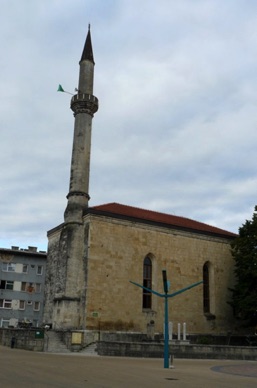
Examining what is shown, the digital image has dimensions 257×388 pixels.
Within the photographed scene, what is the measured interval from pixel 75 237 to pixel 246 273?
13.0 metres

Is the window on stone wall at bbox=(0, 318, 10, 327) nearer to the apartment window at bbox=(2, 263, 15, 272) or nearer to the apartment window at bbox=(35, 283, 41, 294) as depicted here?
the apartment window at bbox=(35, 283, 41, 294)

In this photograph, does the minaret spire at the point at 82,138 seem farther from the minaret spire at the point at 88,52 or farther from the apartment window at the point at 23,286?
the apartment window at the point at 23,286

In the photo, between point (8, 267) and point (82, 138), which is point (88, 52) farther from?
point (8, 267)

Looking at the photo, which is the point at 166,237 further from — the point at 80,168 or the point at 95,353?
the point at 95,353

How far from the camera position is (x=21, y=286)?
159 feet

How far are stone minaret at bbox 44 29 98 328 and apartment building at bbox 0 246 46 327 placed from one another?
42.1 ft

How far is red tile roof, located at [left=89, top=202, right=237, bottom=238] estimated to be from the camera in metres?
32.5

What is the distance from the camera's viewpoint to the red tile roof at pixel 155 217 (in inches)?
1280

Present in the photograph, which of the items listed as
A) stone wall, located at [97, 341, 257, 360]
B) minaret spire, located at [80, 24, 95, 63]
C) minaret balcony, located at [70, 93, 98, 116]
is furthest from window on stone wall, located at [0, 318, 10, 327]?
minaret spire, located at [80, 24, 95, 63]

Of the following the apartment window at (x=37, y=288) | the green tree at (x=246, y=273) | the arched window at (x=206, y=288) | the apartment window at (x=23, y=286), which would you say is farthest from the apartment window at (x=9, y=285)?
the green tree at (x=246, y=273)

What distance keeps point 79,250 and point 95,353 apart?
8203 mm

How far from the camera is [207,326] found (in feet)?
114

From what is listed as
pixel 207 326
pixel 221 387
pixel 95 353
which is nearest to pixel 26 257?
pixel 207 326

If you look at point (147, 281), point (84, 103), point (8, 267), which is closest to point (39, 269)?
point (8, 267)
